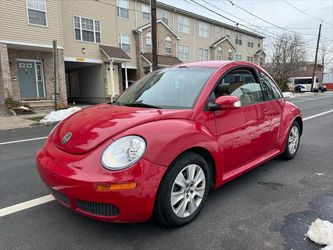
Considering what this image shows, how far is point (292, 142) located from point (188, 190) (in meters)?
2.97

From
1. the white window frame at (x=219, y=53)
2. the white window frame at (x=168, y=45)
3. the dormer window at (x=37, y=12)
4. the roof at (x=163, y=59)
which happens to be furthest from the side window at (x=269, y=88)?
the white window frame at (x=219, y=53)

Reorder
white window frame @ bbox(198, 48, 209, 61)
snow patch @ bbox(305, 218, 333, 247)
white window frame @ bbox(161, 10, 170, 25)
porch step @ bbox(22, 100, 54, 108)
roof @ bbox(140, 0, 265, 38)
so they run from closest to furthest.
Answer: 1. snow patch @ bbox(305, 218, 333, 247)
2. porch step @ bbox(22, 100, 54, 108)
3. roof @ bbox(140, 0, 265, 38)
4. white window frame @ bbox(161, 10, 170, 25)
5. white window frame @ bbox(198, 48, 209, 61)

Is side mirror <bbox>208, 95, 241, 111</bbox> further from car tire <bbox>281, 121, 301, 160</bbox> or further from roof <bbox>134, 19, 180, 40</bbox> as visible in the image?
roof <bbox>134, 19, 180, 40</bbox>

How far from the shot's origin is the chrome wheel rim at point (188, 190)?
269cm

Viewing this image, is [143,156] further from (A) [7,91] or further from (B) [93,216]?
(A) [7,91]

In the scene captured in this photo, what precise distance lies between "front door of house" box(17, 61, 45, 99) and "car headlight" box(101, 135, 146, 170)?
16.4m

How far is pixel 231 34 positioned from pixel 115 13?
1994 centimetres

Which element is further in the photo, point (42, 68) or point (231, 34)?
point (231, 34)

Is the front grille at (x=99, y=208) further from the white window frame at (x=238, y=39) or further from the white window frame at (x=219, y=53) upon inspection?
the white window frame at (x=238, y=39)

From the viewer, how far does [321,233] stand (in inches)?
99.8

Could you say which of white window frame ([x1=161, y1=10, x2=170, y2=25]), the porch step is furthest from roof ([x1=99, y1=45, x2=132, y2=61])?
white window frame ([x1=161, y1=10, x2=170, y2=25])

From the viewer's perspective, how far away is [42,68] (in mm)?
17312

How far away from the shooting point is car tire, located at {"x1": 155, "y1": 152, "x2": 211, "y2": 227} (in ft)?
8.39

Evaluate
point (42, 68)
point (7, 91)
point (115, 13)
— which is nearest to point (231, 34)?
point (115, 13)
